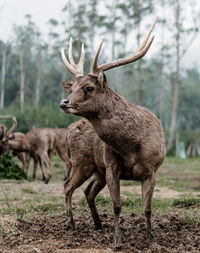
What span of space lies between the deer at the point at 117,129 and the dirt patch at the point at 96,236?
0.26 m

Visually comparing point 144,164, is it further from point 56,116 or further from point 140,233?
point 56,116

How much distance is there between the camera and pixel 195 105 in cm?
6669

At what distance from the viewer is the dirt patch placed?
467 centimetres

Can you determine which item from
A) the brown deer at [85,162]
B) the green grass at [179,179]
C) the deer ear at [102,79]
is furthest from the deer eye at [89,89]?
the green grass at [179,179]

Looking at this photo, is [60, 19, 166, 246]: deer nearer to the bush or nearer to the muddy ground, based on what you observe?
the muddy ground

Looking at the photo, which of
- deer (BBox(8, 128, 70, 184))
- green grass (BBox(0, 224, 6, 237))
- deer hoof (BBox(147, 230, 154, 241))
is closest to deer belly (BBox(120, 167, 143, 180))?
deer hoof (BBox(147, 230, 154, 241))

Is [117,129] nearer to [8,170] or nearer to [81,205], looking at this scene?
[81,205]

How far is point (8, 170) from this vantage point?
1317 centimetres

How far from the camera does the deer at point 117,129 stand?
15.8 ft

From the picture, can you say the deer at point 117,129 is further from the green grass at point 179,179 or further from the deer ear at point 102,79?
the green grass at point 179,179

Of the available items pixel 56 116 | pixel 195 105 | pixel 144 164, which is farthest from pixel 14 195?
pixel 195 105

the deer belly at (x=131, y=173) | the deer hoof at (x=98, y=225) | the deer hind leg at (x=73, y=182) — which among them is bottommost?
the deer hoof at (x=98, y=225)

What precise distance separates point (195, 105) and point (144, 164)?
210 feet

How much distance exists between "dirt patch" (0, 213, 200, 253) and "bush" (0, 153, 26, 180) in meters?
6.64
